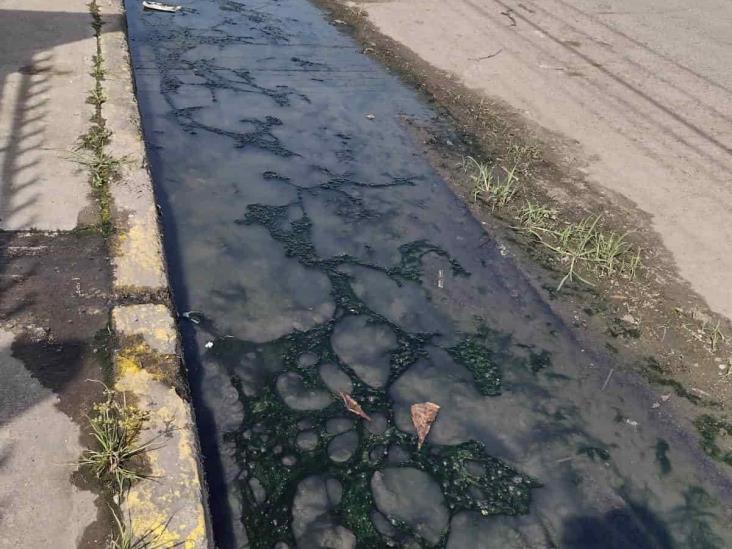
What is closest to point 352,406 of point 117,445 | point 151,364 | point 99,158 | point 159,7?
point 151,364

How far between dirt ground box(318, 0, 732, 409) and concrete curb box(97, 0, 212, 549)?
213 centimetres

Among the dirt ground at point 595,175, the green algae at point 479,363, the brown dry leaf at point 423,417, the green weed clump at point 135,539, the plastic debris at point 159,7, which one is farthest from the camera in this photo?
the plastic debris at point 159,7

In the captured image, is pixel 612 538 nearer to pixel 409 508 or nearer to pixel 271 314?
pixel 409 508

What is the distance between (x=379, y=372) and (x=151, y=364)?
1077 mm

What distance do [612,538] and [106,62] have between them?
179 inches

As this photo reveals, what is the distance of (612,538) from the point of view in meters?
2.48

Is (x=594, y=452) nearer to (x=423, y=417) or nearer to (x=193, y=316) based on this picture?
(x=423, y=417)

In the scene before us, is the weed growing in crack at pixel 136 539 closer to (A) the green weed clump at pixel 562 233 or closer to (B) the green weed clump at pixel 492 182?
(A) the green weed clump at pixel 562 233

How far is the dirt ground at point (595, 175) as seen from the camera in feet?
11.2

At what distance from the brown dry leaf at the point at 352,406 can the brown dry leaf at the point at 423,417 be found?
0.72ft

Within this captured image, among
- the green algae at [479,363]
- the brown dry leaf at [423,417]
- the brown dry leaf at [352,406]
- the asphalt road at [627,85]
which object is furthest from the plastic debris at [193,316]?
the asphalt road at [627,85]

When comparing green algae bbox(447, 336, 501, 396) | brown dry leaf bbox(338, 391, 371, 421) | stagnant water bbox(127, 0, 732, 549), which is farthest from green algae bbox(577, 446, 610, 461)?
brown dry leaf bbox(338, 391, 371, 421)

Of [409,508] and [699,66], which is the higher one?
[699,66]

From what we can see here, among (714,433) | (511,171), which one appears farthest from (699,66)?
(714,433)
